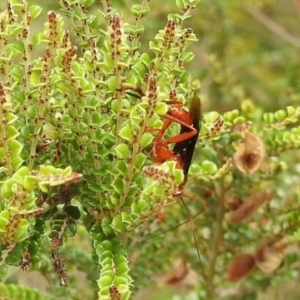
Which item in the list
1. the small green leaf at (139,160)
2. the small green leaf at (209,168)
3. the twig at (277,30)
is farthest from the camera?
the twig at (277,30)

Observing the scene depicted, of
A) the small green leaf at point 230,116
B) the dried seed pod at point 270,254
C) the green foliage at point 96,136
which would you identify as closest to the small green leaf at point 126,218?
the green foliage at point 96,136

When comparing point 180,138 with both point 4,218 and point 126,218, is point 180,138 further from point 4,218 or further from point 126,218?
point 4,218

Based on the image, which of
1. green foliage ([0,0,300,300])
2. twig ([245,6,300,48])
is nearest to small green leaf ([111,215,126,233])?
green foliage ([0,0,300,300])

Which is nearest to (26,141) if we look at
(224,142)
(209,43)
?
(224,142)

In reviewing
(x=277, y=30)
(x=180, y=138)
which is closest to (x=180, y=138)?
(x=180, y=138)

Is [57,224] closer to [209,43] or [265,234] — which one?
[265,234]

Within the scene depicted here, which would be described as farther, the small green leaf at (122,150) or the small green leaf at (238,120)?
the small green leaf at (238,120)

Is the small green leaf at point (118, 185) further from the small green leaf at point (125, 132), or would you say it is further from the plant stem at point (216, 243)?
the plant stem at point (216, 243)
